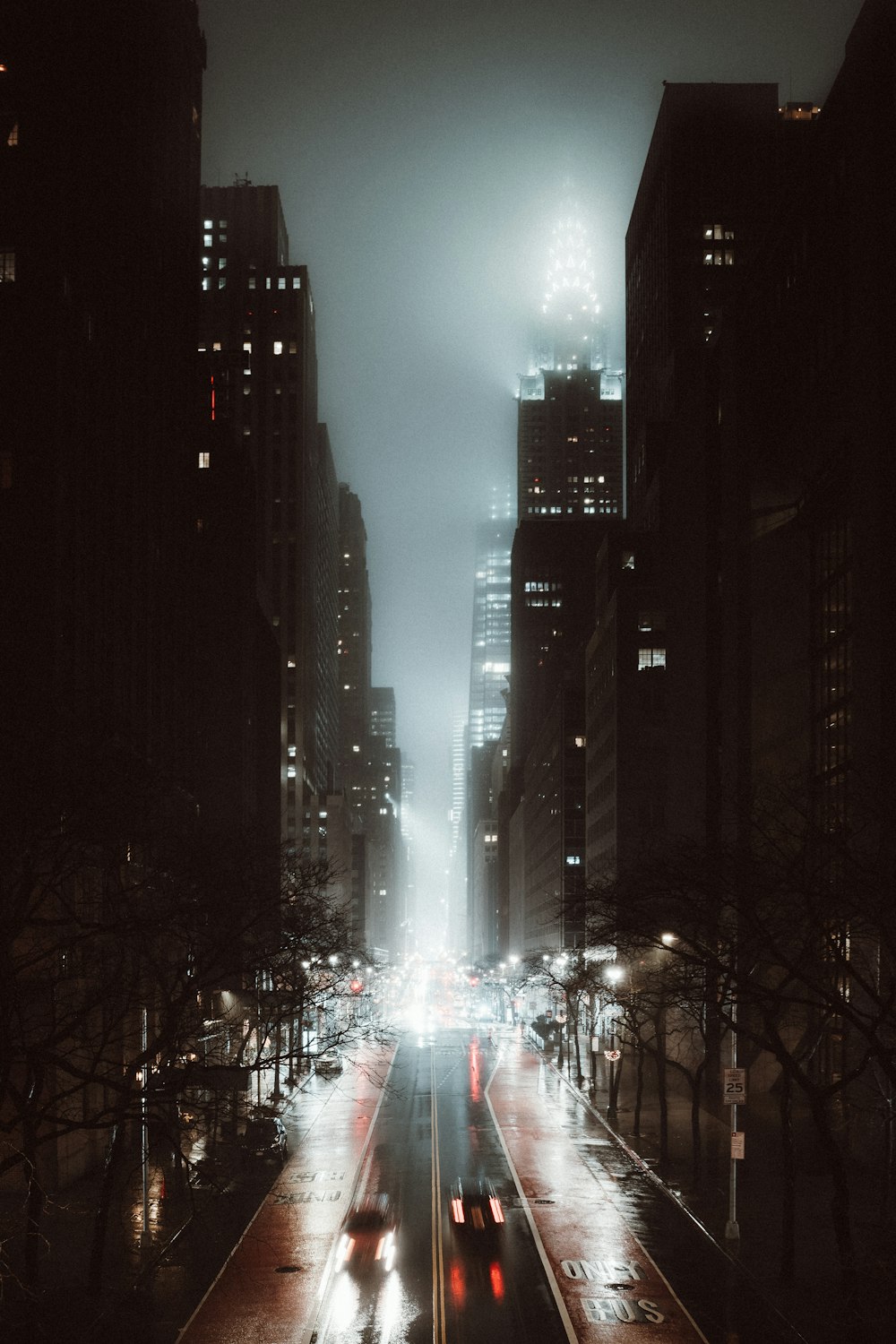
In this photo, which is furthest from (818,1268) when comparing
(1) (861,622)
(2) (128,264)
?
(2) (128,264)

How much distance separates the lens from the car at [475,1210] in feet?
124

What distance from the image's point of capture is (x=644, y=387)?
178 m

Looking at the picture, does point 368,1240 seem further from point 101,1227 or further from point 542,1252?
point 101,1227

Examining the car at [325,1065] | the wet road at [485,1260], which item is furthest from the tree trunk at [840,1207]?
the car at [325,1065]

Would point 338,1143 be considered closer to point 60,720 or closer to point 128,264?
point 60,720

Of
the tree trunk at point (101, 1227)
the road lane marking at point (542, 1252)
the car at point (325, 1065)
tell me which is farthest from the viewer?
the car at point (325, 1065)

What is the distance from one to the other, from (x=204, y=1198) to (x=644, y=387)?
488ft

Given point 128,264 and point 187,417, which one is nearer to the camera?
point 128,264

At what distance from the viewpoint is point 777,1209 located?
1633 inches

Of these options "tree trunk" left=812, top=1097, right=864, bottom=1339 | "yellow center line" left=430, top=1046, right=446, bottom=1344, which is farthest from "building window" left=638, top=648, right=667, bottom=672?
"tree trunk" left=812, top=1097, right=864, bottom=1339

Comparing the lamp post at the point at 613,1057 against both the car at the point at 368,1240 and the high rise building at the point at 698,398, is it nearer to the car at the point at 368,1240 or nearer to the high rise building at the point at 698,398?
the high rise building at the point at 698,398

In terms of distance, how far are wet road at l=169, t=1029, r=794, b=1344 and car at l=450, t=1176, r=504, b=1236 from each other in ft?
1.71

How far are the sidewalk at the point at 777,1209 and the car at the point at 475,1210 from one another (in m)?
5.80

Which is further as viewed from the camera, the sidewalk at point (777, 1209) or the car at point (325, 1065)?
the car at point (325, 1065)
